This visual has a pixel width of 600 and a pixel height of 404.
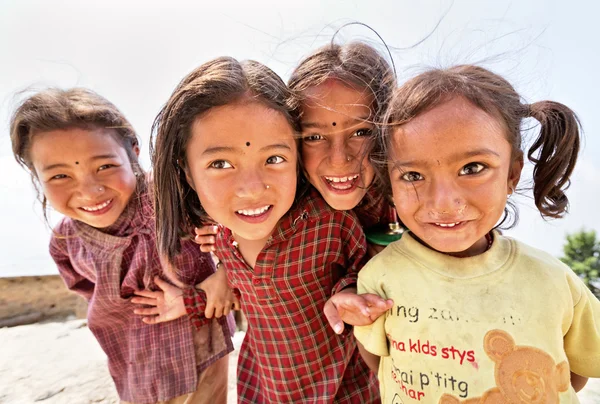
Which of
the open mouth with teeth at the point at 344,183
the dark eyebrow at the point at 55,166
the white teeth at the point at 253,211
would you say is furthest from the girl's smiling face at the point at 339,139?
the dark eyebrow at the point at 55,166

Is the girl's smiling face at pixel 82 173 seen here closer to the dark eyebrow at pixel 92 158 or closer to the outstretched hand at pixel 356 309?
the dark eyebrow at pixel 92 158

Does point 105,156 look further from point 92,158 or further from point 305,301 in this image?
point 305,301

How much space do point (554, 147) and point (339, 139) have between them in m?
0.67

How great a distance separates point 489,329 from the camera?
1.10 m

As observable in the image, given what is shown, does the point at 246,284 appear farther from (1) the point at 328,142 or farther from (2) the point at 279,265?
(1) the point at 328,142

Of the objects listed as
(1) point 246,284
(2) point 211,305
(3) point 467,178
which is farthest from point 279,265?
(3) point 467,178

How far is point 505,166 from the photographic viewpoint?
114cm

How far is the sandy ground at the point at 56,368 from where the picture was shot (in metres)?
2.75

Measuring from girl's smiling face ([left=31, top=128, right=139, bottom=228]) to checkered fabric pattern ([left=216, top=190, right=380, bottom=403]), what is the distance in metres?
0.67

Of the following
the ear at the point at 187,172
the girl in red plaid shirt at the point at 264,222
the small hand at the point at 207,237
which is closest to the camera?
the girl in red plaid shirt at the point at 264,222

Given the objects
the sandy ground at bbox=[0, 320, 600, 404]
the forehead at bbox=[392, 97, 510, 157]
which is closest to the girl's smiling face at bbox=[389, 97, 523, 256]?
the forehead at bbox=[392, 97, 510, 157]

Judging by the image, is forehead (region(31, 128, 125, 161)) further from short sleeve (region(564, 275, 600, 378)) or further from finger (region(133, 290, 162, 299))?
short sleeve (region(564, 275, 600, 378))

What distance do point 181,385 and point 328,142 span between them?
52.7 inches

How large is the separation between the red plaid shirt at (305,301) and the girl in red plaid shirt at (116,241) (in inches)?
17.7
